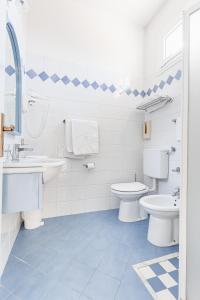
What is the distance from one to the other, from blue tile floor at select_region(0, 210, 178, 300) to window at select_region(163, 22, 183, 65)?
2044 millimetres

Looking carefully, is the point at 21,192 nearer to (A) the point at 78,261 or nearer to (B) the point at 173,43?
(A) the point at 78,261

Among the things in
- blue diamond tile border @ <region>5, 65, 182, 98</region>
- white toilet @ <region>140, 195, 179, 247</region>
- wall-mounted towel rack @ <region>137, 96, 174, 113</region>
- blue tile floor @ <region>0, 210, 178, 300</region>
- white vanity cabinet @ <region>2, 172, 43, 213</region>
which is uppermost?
blue diamond tile border @ <region>5, 65, 182, 98</region>

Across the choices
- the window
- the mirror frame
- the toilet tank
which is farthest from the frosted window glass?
the mirror frame

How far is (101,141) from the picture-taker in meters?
2.36

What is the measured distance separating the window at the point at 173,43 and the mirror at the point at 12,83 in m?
1.71

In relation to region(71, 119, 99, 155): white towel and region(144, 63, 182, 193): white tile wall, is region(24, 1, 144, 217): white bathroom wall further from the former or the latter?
region(144, 63, 182, 193): white tile wall

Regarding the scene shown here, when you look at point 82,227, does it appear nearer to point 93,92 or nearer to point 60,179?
point 60,179

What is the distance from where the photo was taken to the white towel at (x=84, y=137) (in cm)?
210

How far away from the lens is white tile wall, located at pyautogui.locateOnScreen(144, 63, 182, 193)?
193 cm

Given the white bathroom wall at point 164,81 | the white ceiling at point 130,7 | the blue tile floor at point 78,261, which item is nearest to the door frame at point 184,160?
the blue tile floor at point 78,261

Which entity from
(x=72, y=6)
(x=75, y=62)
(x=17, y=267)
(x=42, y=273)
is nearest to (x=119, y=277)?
(x=42, y=273)

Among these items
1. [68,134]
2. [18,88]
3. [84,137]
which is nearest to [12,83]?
[18,88]

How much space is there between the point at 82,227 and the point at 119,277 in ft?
2.63

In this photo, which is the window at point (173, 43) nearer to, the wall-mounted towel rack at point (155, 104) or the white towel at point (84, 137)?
the wall-mounted towel rack at point (155, 104)
